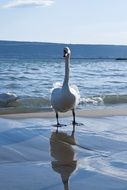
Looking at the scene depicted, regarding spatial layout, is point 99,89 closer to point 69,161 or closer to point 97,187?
point 69,161

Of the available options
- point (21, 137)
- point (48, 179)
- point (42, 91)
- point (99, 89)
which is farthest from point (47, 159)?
point (99, 89)

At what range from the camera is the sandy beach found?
664 cm

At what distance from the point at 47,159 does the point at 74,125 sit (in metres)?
3.69

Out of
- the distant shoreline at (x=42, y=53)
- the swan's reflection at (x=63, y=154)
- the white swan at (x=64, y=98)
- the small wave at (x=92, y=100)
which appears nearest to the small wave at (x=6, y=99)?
the small wave at (x=92, y=100)

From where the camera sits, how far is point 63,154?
851 cm

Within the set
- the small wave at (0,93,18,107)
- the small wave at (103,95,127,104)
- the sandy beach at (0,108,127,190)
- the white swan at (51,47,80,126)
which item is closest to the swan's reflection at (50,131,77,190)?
the sandy beach at (0,108,127,190)

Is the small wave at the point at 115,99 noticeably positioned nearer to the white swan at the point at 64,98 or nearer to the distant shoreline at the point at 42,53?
the white swan at the point at 64,98

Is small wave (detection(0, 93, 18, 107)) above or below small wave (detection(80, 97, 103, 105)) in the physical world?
above

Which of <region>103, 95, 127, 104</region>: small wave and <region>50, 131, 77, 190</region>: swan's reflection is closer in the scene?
<region>50, 131, 77, 190</region>: swan's reflection

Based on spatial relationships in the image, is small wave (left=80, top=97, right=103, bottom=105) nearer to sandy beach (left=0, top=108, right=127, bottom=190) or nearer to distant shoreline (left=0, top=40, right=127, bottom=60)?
sandy beach (left=0, top=108, right=127, bottom=190)

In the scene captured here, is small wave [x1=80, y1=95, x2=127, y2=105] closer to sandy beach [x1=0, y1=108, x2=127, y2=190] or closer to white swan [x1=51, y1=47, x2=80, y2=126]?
sandy beach [x1=0, y1=108, x2=127, y2=190]

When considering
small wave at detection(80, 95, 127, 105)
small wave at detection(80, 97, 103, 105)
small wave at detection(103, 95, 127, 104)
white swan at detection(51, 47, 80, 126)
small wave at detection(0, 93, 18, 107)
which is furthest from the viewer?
small wave at detection(103, 95, 127, 104)

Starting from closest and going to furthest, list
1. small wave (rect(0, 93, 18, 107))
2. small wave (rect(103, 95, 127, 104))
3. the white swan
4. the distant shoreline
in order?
1. the white swan
2. small wave (rect(0, 93, 18, 107))
3. small wave (rect(103, 95, 127, 104))
4. the distant shoreline

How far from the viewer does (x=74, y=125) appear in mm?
11742
